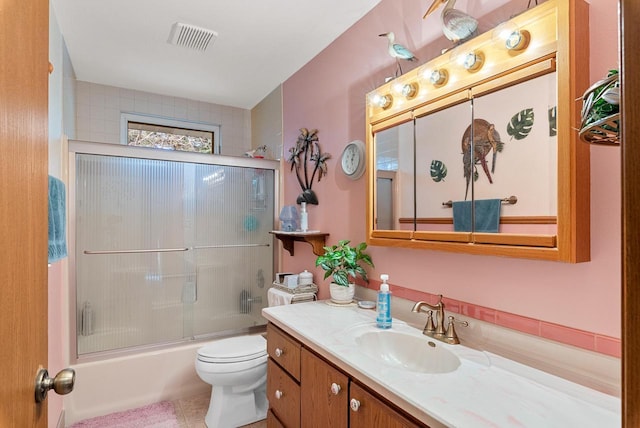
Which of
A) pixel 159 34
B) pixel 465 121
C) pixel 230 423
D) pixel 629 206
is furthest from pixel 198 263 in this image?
pixel 629 206

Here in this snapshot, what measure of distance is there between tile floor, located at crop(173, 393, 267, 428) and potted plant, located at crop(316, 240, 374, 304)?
3.45ft

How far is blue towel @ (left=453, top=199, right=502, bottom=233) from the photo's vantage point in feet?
4.03

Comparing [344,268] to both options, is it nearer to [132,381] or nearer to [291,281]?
[291,281]

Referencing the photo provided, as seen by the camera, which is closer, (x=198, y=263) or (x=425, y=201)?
(x=425, y=201)

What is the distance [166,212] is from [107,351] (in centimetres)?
106

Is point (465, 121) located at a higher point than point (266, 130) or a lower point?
lower

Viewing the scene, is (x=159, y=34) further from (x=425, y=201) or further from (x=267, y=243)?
(x=425, y=201)

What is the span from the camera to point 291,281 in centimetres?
236

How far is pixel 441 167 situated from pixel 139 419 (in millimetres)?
2419

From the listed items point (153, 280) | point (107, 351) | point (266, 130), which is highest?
point (266, 130)

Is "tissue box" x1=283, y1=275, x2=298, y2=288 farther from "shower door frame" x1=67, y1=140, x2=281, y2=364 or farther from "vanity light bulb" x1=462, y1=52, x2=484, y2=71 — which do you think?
"vanity light bulb" x1=462, y1=52, x2=484, y2=71

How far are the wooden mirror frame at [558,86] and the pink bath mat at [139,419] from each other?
2.08 m

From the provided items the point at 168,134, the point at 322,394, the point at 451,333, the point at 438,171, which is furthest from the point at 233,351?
the point at 168,134

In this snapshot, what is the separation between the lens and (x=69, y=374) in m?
0.75
